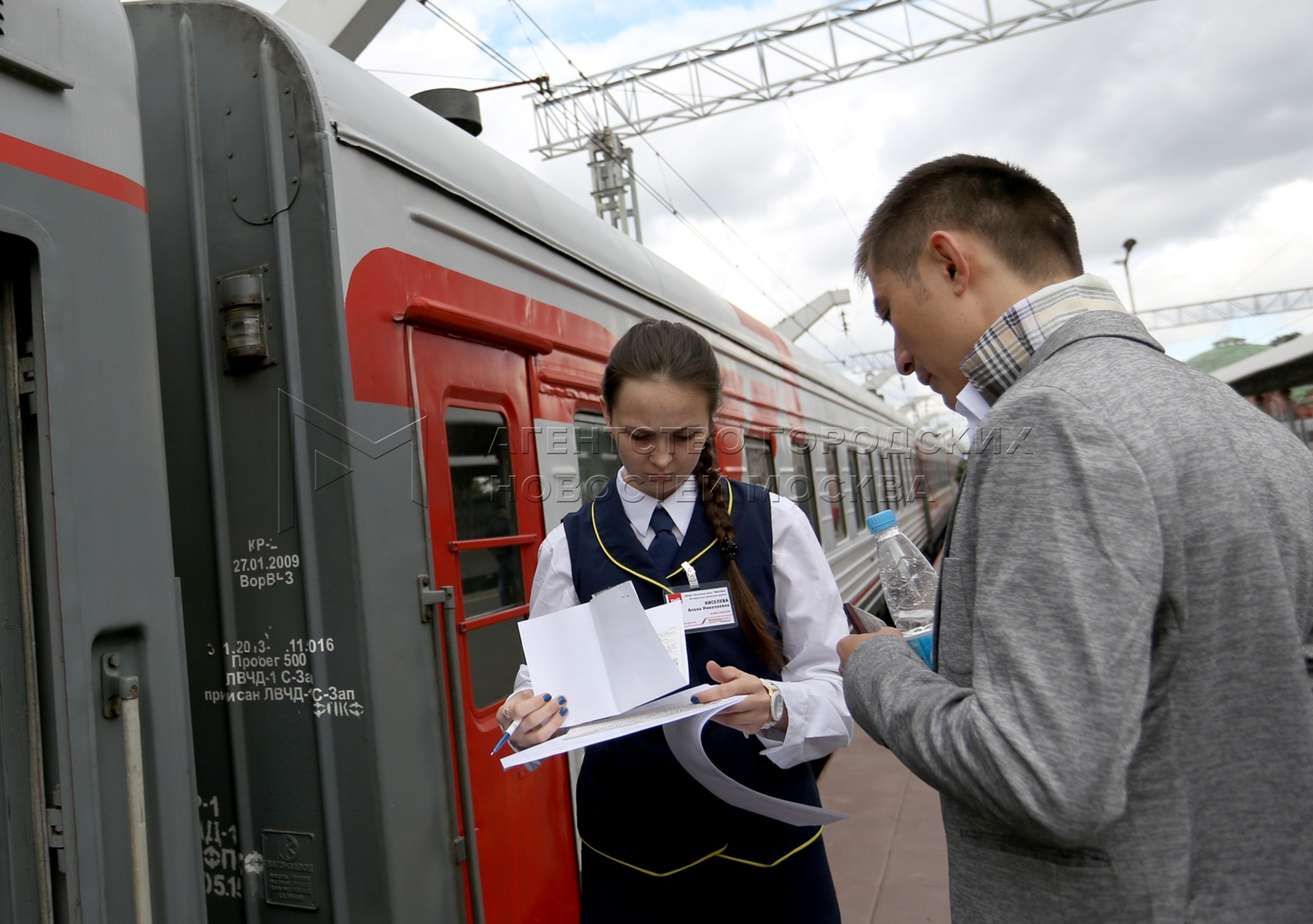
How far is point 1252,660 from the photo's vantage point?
3.22 feet

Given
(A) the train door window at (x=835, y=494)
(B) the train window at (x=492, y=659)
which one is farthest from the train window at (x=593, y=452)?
(A) the train door window at (x=835, y=494)

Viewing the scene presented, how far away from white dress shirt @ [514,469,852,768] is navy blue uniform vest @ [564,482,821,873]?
34 mm

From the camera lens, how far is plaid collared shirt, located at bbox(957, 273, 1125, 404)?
1190mm

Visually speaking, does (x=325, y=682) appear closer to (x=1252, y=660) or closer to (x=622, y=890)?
(x=622, y=890)

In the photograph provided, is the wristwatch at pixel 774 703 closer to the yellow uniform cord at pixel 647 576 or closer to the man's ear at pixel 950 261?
the yellow uniform cord at pixel 647 576

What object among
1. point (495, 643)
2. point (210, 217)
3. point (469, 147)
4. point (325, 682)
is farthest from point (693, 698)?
point (469, 147)

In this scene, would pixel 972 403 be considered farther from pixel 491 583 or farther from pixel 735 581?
pixel 491 583

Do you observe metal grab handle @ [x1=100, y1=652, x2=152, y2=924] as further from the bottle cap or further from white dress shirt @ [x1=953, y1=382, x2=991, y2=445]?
white dress shirt @ [x1=953, y1=382, x2=991, y2=445]

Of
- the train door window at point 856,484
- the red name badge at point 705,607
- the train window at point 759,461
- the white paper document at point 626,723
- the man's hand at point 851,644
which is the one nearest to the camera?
the man's hand at point 851,644

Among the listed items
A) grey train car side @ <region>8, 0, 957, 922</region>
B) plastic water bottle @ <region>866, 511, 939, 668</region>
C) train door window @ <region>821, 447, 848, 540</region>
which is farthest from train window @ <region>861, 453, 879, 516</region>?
grey train car side @ <region>8, 0, 957, 922</region>

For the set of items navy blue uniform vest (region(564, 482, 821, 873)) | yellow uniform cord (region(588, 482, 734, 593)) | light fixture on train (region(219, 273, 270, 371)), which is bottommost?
navy blue uniform vest (region(564, 482, 821, 873))

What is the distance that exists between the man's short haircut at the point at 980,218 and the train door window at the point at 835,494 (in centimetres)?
607

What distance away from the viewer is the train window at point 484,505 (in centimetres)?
258

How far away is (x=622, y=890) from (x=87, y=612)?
1147 millimetres
